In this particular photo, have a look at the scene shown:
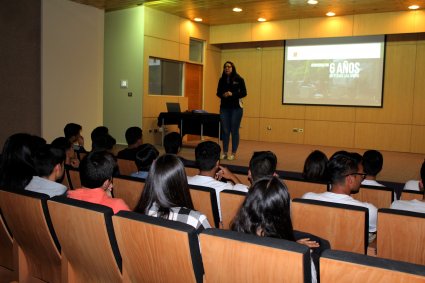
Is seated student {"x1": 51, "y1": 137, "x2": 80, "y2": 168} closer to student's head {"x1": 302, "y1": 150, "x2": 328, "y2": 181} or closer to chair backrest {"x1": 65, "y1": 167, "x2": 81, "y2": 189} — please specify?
chair backrest {"x1": 65, "y1": 167, "x2": 81, "y2": 189}

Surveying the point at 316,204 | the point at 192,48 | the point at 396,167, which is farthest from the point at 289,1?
the point at 316,204

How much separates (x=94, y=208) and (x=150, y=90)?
26.1 feet

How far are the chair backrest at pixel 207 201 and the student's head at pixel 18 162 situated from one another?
1019 millimetres

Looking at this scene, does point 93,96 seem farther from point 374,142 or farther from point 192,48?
point 374,142

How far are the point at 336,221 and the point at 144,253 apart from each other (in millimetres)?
938

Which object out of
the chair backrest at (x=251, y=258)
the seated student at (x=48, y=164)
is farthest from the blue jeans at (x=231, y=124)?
the chair backrest at (x=251, y=258)

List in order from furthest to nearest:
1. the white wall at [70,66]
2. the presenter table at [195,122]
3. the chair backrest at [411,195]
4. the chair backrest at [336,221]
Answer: the presenter table at [195,122] → the white wall at [70,66] → the chair backrest at [411,195] → the chair backrest at [336,221]

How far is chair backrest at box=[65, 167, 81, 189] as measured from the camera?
310cm

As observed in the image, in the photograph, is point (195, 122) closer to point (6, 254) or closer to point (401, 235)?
point (6, 254)

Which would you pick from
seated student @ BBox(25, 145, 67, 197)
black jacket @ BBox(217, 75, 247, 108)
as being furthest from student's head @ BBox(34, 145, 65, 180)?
black jacket @ BBox(217, 75, 247, 108)

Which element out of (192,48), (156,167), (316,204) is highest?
(192,48)

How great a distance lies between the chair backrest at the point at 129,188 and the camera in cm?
247

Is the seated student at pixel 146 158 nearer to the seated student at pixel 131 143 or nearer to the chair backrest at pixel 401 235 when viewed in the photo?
the seated student at pixel 131 143

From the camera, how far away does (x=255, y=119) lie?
36.4ft
